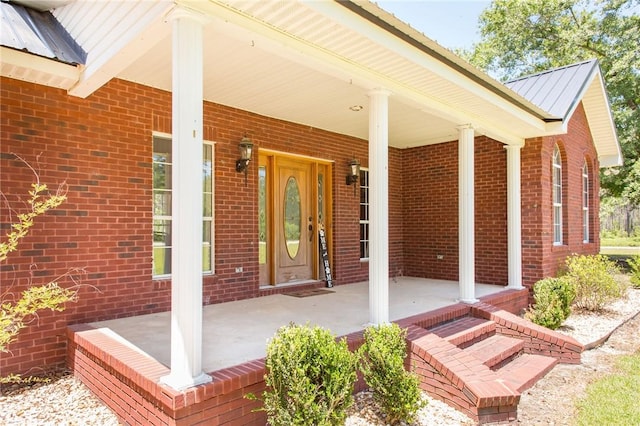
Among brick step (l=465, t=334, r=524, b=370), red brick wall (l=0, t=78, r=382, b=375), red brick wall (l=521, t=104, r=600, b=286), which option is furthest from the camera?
red brick wall (l=521, t=104, r=600, b=286)

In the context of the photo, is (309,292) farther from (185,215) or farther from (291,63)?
(185,215)

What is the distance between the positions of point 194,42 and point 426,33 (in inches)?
92.1

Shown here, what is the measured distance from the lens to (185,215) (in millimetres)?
2916

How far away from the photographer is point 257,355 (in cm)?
362

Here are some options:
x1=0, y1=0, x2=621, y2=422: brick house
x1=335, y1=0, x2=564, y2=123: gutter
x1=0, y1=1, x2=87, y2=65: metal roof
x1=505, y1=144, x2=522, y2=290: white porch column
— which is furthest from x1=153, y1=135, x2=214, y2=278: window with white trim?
x1=505, y1=144, x2=522, y2=290: white porch column

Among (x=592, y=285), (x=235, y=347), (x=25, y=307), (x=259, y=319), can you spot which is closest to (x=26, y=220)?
(x=25, y=307)

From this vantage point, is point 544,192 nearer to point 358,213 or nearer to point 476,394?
point 358,213

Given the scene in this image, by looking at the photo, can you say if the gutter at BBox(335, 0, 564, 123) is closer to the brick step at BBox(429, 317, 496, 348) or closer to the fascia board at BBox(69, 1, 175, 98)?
the fascia board at BBox(69, 1, 175, 98)

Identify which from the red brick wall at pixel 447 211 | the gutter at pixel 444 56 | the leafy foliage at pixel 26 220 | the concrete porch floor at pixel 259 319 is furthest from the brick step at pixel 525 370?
the leafy foliage at pixel 26 220

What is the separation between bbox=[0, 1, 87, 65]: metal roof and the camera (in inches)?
148

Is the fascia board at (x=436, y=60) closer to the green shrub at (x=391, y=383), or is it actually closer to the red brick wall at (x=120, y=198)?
the red brick wall at (x=120, y=198)

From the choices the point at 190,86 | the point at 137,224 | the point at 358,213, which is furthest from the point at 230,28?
the point at 358,213

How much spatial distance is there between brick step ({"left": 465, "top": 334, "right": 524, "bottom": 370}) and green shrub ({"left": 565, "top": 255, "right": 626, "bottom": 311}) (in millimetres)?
2679

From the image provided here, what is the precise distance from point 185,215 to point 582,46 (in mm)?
18882
